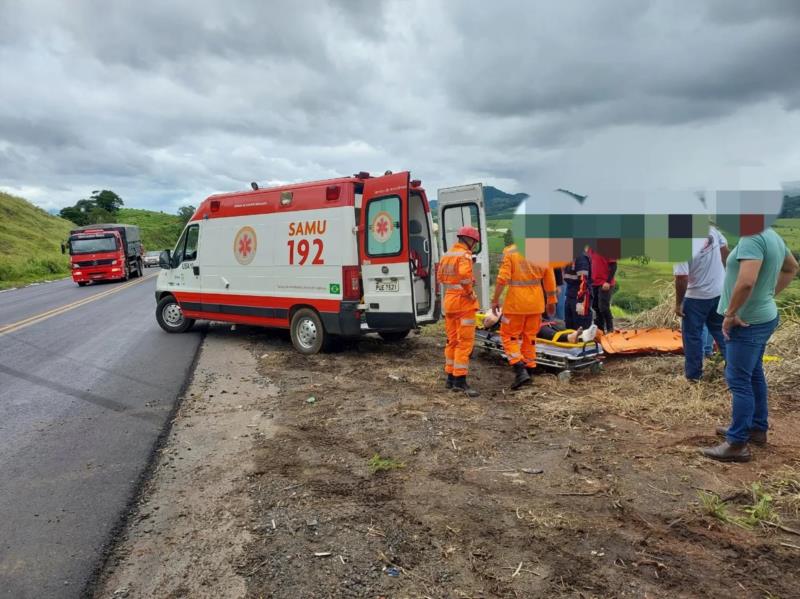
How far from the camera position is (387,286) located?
7055 millimetres

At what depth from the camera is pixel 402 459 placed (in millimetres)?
3971

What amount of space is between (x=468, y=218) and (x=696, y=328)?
3562 millimetres

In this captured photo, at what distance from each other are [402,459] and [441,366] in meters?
3.16

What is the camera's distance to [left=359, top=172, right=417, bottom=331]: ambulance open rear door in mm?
6832

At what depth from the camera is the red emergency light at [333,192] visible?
7250mm

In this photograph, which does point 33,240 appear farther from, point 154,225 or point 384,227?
point 384,227

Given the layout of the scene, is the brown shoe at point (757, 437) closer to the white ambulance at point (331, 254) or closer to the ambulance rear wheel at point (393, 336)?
the white ambulance at point (331, 254)

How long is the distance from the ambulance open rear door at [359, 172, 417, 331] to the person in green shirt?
3760 mm

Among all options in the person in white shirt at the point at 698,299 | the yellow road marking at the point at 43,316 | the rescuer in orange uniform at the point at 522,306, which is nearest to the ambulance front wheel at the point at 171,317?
the yellow road marking at the point at 43,316

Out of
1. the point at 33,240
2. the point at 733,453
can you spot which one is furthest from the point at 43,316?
the point at 33,240

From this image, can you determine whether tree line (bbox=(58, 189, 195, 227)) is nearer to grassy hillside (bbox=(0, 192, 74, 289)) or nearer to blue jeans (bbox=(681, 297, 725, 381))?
grassy hillside (bbox=(0, 192, 74, 289))

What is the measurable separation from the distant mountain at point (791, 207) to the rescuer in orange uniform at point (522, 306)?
330 cm

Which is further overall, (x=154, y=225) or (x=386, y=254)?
(x=154, y=225)

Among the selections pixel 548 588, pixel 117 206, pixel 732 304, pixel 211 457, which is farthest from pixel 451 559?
pixel 117 206
